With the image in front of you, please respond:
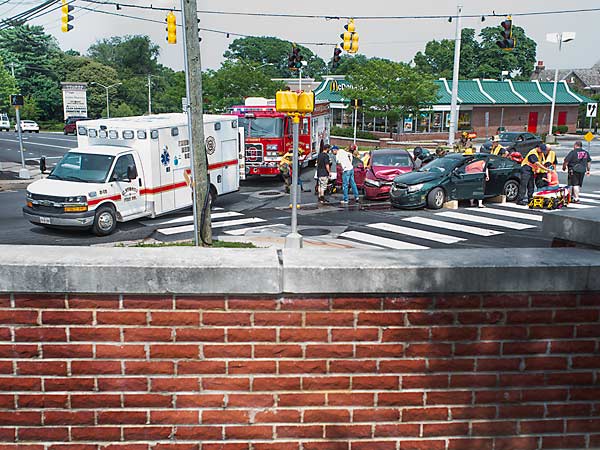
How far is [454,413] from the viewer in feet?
9.80

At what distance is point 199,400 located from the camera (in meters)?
2.86

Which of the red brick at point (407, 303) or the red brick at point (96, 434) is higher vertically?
the red brick at point (407, 303)

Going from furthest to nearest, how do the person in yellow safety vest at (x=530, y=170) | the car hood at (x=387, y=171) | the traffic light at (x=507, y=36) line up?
the traffic light at (x=507, y=36) < the car hood at (x=387, y=171) < the person in yellow safety vest at (x=530, y=170)

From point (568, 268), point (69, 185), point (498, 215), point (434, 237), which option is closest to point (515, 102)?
point (498, 215)

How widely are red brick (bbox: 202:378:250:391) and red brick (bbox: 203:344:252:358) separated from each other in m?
0.11

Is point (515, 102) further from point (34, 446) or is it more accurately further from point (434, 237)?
point (34, 446)

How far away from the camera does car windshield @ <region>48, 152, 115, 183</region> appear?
15.9m

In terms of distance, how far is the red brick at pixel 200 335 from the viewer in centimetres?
282

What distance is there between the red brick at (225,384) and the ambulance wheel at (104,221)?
13.5 m

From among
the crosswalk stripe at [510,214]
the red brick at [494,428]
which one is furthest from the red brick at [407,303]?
the crosswalk stripe at [510,214]

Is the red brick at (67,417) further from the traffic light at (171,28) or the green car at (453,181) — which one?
the traffic light at (171,28)

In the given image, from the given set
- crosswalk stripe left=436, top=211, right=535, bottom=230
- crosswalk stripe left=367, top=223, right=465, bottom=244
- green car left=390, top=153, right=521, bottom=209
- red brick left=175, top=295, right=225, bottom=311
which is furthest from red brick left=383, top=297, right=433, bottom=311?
green car left=390, top=153, right=521, bottom=209

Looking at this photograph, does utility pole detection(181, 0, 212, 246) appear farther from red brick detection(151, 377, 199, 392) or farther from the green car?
red brick detection(151, 377, 199, 392)

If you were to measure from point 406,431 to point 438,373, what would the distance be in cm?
32
